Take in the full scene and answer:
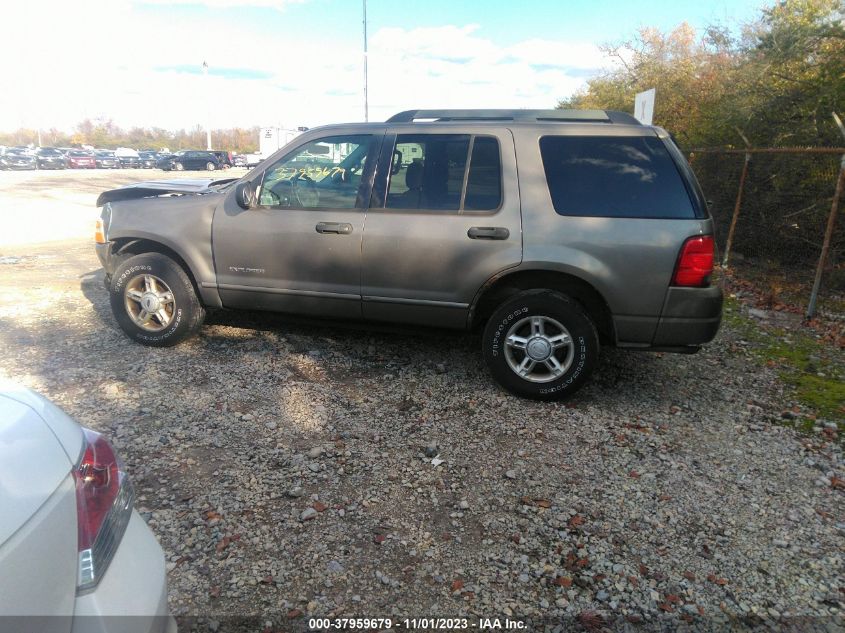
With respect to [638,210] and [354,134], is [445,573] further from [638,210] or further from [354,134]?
[354,134]

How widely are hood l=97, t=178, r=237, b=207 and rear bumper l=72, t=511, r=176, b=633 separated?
3.92 meters

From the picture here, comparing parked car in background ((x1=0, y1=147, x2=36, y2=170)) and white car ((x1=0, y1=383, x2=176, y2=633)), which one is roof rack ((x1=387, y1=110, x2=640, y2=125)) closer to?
white car ((x1=0, y1=383, x2=176, y2=633))

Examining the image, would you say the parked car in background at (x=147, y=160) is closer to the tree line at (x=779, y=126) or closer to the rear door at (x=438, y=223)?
the tree line at (x=779, y=126)

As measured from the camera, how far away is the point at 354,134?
4660 millimetres

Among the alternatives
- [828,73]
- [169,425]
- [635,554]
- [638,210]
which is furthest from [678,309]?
[828,73]

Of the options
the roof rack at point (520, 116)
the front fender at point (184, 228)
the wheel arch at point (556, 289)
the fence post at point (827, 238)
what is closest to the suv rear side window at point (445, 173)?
the roof rack at point (520, 116)

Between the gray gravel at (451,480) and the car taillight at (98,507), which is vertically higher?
the car taillight at (98,507)

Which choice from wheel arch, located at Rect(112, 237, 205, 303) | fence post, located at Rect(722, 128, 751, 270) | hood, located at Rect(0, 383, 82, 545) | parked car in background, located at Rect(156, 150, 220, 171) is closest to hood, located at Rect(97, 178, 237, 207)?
wheel arch, located at Rect(112, 237, 205, 303)

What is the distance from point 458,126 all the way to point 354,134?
0.84 m

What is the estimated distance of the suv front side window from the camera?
4.62 meters

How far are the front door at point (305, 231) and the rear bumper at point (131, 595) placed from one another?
2979 mm

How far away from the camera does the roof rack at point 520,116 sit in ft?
14.3

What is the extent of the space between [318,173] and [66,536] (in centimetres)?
375

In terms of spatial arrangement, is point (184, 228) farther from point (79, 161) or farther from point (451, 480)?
point (79, 161)
